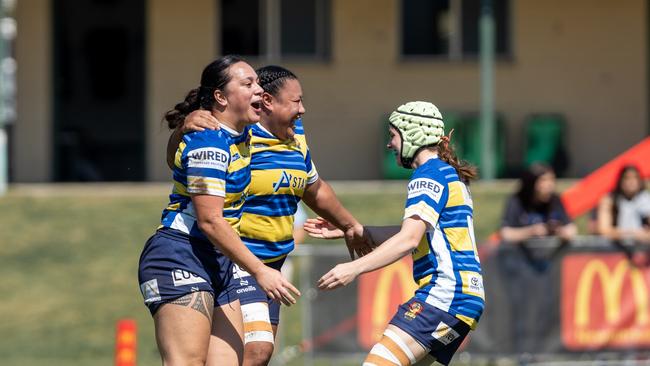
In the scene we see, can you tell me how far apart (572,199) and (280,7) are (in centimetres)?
904

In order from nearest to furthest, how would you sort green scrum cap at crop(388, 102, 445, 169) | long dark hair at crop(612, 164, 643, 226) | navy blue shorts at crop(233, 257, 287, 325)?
1. green scrum cap at crop(388, 102, 445, 169)
2. navy blue shorts at crop(233, 257, 287, 325)
3. long dark hair at crop(612, 164, 643, 226)

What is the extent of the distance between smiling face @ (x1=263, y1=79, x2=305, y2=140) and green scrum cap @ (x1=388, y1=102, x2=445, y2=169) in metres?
0.64

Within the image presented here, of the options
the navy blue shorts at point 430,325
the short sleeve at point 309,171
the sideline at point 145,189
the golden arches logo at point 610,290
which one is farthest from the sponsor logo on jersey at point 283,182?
the sideline at point 145,189

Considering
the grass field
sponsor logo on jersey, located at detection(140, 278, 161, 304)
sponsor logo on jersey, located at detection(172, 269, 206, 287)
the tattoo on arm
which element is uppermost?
sponsor logo on jersey, located at detection(172, 269, 206, 287)

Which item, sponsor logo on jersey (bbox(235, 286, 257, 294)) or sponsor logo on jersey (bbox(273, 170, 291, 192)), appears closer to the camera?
sponsor logo on jersey (bbox(235, 286, 257, 294))

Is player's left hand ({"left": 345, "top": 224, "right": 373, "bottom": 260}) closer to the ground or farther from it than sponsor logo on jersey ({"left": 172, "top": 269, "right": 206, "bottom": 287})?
farther from it

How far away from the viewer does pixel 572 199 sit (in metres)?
13.8

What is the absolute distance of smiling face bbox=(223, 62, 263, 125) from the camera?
6766mm

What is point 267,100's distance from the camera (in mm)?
7379

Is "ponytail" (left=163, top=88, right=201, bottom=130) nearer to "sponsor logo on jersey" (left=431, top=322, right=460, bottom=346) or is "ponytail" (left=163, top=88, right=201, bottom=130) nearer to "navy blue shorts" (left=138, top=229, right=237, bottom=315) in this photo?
"navy blue shorts" (left=138, top=229, right=237, bottom=315)

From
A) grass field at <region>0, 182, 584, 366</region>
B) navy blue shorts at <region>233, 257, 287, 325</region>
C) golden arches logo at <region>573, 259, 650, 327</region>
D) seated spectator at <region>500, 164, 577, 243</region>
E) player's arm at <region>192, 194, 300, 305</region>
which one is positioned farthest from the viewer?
grass field at <region>0, 182, 584, 366</region>

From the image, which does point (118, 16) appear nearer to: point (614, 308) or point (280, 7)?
point (280, 7)

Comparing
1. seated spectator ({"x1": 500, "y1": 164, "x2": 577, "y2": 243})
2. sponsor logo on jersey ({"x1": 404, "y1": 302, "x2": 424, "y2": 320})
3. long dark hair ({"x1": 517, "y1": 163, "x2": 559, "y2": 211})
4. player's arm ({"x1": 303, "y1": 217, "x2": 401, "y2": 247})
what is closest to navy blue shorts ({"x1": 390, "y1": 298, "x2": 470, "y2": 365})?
sponsor logo on jersey ({"x1": 404, "y1": 302, "x2": 424, "y2": 320})

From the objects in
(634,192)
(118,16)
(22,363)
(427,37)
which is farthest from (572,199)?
(118,16)
